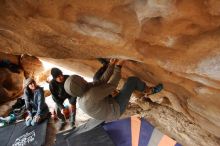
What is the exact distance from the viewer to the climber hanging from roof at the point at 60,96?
4.81m

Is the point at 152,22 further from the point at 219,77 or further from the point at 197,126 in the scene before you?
the point at 197,126

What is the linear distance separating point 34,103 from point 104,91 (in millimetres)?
2505

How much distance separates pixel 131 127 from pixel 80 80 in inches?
65.9

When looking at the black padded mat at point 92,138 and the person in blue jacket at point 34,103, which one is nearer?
the black padded mat at point 92,138

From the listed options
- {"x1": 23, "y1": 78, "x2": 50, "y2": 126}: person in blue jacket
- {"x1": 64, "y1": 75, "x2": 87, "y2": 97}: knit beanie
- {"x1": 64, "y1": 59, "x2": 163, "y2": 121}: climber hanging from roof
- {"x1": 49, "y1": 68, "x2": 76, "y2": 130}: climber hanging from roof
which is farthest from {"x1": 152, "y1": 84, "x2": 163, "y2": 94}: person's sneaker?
{"x1": 23, "y1": 78, "x2": 50, "y2": 126}: person in blue jacket

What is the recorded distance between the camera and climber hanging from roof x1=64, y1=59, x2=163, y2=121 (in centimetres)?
345

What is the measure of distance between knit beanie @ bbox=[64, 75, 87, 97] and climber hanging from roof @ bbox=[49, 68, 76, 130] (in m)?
1.35

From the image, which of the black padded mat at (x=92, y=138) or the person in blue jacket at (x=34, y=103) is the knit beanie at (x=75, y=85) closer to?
the black padded mat at (x=92, y=138)

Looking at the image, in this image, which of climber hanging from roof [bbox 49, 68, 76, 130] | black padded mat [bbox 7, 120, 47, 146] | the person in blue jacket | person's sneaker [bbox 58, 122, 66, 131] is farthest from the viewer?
person's sneaker [bbox 58, 122, 66, 131]

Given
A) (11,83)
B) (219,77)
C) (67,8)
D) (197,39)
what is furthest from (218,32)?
(11,83)

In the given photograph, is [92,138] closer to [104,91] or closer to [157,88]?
[157,88]

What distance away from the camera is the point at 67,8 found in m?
2.62

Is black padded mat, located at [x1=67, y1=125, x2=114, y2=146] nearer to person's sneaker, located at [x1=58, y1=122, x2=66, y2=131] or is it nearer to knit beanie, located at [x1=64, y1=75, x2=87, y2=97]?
person's sneaker, located at [x1=58, y1=122, x2=66, y2=131]

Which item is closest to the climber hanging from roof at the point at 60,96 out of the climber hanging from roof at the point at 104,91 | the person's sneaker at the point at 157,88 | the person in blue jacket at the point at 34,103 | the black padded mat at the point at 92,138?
the person in blue jacket at the point at 34,103
